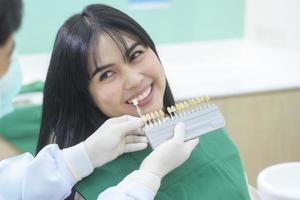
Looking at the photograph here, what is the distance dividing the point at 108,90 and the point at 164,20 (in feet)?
4.51

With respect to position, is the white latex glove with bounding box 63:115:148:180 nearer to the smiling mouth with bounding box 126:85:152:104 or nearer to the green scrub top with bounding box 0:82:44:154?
the smiling mouth with bounding box 126:85:152:104

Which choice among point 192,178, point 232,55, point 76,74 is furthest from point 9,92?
point 232,55

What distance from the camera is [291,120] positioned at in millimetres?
2080

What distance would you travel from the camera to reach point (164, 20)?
92.1 inches

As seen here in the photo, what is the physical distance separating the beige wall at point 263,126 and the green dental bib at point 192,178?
0.79m

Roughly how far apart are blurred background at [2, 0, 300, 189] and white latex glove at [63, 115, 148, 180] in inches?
34.5

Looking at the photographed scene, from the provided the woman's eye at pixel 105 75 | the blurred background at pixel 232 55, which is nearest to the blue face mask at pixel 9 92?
the blurred background at pixel 232 55

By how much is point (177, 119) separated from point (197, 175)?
17 cm

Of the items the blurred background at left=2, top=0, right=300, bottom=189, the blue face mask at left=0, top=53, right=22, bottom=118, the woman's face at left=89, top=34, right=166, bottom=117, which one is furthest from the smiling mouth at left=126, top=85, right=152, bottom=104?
the blurred background at left=2, top=0, right=300, bottom=189

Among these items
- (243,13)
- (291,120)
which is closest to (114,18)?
(291,120)

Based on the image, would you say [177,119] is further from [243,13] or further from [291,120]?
[243,13]

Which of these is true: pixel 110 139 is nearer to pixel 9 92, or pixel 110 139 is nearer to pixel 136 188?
pixel 136 188

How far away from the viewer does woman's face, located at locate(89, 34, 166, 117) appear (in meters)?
1.01

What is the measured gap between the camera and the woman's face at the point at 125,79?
1009mm
